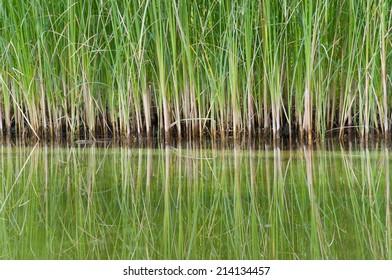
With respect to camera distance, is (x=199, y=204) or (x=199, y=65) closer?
(x=199, y=204)

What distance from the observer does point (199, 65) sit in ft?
17.7

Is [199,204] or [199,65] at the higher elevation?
[199,65]

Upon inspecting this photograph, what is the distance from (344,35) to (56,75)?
2.21 metres

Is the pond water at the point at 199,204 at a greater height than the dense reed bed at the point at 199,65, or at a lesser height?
lesser

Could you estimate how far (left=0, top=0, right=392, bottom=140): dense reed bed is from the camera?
16.4 ft

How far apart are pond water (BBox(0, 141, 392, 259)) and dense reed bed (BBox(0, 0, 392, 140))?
0.56 metres

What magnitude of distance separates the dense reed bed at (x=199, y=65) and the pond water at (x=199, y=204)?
56 cm

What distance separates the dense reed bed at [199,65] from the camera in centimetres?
501

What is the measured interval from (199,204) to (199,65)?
7.90 feet

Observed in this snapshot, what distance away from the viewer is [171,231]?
104 inches

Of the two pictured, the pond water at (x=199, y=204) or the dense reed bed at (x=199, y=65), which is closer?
the pond water at (x=199, y=204)

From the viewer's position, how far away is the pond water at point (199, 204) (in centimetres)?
244

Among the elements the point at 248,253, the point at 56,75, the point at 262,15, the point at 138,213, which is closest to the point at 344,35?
the point at 262,15
